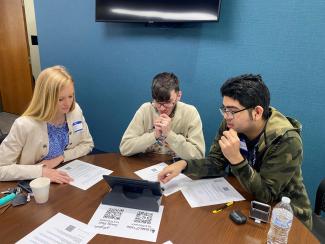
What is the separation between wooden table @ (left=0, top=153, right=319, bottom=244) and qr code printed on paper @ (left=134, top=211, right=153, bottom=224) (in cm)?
6

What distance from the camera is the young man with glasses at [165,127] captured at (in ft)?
5.48

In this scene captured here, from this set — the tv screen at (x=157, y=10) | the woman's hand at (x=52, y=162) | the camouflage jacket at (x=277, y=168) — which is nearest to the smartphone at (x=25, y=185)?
the woman's hand at (x=52, y=162)

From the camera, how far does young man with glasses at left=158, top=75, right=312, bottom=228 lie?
1251mm

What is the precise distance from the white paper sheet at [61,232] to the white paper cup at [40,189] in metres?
0.13

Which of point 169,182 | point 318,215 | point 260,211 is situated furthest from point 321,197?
point 169,182

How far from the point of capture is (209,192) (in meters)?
1.32

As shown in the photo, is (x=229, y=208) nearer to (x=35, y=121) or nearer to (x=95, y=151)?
(x=35, y=121)

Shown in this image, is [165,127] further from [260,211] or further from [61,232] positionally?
[61,232]

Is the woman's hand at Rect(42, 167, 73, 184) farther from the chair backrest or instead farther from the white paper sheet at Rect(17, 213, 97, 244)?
the chair backrest

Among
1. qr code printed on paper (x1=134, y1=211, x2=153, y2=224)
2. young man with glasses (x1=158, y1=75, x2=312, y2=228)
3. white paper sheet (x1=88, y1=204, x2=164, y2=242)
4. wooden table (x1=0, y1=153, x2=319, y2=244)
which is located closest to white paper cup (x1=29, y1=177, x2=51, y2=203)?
wooden table (x1=0, y1=153, x2=319, y2=244)

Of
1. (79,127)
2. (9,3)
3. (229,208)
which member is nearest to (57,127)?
(79,127)

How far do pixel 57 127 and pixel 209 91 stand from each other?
1.39 meters

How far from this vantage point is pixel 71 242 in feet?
3.23

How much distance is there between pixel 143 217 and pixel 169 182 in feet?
1.06
